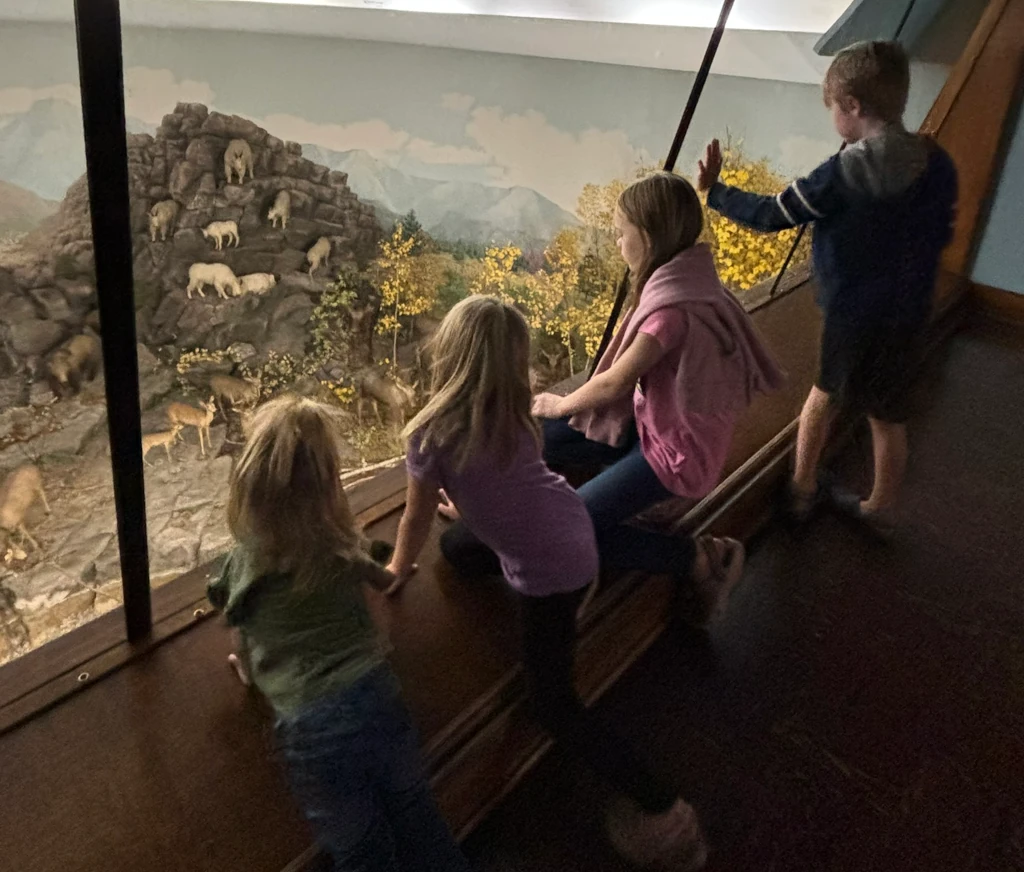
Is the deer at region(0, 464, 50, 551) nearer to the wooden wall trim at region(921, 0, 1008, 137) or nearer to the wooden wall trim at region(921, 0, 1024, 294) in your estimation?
the wooden wall trim at region(921, 0, 1008, 137)

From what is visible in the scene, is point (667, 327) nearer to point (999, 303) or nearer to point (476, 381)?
point (476, 381)

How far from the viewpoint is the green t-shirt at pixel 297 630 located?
3.05 ft

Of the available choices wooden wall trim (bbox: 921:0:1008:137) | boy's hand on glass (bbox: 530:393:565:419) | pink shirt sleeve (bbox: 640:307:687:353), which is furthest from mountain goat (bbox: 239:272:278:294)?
wooden wall trim (bbox: 921:0:1008:137)

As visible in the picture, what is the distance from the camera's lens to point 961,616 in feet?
5.64

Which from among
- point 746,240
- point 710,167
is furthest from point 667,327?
point 746,240

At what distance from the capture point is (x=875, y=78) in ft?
4.62

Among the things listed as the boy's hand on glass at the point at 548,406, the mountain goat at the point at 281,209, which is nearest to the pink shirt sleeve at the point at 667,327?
the boy's hand on glass at the point at 548,406

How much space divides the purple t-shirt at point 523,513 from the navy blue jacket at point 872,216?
0.70 meters

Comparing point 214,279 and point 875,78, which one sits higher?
point 875,78

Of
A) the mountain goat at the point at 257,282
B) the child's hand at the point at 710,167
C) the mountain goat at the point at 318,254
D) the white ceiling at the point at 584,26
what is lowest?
the mountain goat at the point at 257,282

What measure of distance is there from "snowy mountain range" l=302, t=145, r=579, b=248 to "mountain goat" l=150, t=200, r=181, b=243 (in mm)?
640

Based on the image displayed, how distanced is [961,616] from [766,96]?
1477 millimetres

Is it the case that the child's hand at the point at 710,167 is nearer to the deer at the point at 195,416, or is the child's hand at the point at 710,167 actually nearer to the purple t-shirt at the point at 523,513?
the purple t-shirt at the point at 523,513

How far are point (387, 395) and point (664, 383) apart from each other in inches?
27.7
